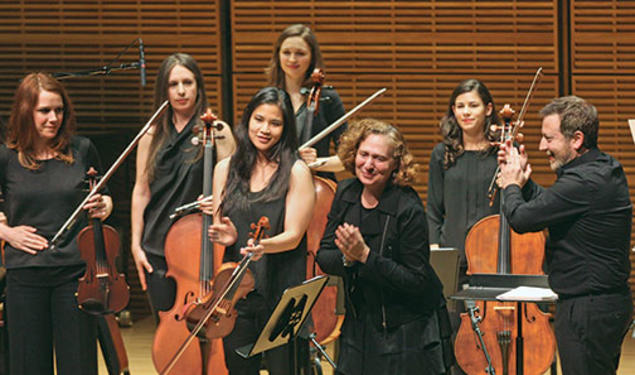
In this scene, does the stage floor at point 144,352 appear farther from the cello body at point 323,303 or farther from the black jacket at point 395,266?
the black jacket at point 395,266

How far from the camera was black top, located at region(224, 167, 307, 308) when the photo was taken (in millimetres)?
3334

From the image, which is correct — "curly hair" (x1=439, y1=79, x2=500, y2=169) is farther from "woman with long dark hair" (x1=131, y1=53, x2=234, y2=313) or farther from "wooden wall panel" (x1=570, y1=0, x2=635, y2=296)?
"wooden wall panel" (x1=570, y1=0, x2=635, y2=296)

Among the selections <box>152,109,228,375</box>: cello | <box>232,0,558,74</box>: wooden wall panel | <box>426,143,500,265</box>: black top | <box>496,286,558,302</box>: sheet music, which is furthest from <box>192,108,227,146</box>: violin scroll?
<box>232,0,558,74</box>: wooden wall panel

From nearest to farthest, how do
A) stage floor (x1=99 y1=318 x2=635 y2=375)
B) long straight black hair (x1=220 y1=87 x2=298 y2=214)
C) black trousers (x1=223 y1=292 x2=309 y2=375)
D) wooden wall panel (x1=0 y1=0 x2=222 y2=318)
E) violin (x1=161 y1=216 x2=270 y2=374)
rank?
violin (x1=161 y1=216 x2=270 y2=374) < black trousers (x1=223 y1=292 x2=309 y2=375) < long straight black hair (x1=220 y1=87 x2=298 y2=214) < stage floor (x1=99 y1=318 x2=635 y2=375) < wooden wall panel (x1=0 y1=0 x2=222 y2=318)

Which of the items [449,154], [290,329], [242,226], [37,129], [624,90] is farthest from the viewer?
[624,90]

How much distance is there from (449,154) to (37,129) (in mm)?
1754

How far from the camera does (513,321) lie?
3871 millimetres

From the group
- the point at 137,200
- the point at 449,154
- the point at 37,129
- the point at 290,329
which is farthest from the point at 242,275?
the point at 449,154

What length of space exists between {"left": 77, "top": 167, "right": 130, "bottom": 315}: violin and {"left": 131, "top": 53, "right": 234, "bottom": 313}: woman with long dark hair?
0.14m

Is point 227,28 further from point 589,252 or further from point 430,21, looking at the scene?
point 589,252

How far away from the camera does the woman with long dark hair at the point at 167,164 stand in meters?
3.80

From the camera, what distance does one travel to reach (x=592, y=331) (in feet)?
10.4

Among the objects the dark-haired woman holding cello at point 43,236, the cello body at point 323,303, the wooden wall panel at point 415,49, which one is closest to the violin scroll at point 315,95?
the cello body at point 323,303

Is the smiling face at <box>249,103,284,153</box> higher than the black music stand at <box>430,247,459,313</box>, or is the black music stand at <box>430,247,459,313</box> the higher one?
the smiling face at <box>249,103,284,153</box>
